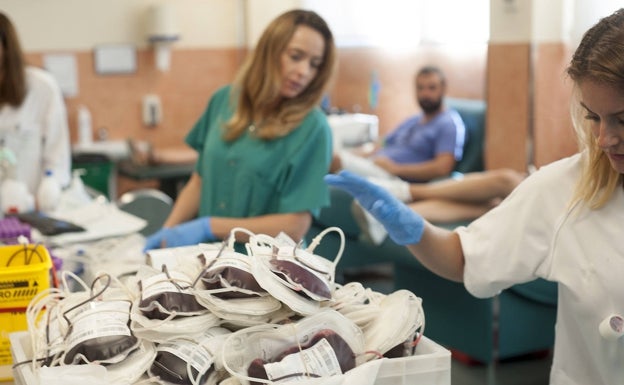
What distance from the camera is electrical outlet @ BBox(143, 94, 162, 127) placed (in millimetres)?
5625

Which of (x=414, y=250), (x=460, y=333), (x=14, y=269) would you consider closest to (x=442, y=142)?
(x=460, y=333)

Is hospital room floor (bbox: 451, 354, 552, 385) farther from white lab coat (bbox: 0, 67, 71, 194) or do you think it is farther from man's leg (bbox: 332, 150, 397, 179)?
white lab coat (bbox: 0, 67, 71, 194)

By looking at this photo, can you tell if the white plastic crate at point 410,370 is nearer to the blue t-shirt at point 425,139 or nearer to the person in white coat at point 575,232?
the person in white coat at point 575,232

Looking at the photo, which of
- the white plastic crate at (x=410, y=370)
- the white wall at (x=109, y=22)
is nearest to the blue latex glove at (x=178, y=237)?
the white plastic crate at (x=410, y=370)

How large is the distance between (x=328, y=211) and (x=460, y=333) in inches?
40.8

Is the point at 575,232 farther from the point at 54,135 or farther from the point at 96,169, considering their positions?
the point at 96,169

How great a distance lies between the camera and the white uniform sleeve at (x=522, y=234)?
5.40ft

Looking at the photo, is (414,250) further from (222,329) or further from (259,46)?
(259,46)

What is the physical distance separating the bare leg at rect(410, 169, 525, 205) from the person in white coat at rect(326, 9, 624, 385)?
1.82 m

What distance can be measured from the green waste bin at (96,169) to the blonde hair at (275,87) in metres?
2.62

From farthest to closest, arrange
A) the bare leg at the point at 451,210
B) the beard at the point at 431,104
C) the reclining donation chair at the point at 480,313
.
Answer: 1. the beard at the point at 431,104
2. the bare leg at the point at 451,210
3. the reclining donation chair at the point at 480,313

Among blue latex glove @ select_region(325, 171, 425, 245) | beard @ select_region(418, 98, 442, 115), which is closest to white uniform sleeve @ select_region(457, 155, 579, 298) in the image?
blue latex glove @ select_region(325, 171, 425, 245)

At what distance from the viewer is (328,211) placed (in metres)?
4.29

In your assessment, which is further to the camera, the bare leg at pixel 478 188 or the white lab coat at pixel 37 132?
the bare leg at pixel 478 188
